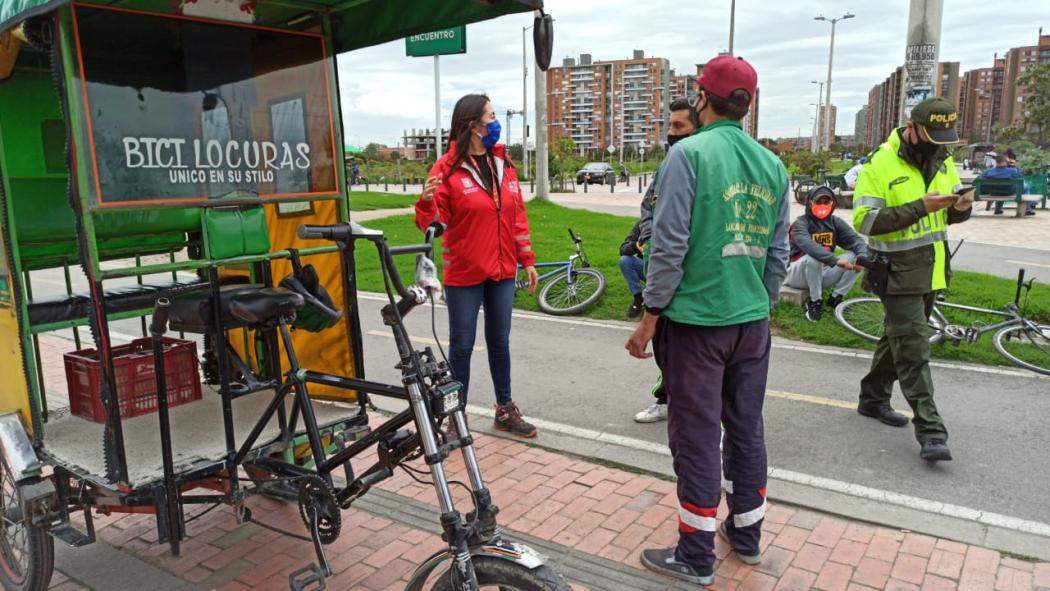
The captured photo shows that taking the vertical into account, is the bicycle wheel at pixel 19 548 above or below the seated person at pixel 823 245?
below

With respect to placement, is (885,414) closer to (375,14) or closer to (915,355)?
(915,355)

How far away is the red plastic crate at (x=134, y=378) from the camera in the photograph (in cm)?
371

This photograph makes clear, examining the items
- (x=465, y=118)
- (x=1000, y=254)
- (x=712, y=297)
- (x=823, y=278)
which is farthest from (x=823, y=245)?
(x=1000, y=254)

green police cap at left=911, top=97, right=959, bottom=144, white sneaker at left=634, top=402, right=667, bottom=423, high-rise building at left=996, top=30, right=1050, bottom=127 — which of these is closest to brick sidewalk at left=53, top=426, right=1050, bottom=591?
white sneaker at left=634, top=402, right=667, bottom=423

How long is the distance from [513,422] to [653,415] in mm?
1028

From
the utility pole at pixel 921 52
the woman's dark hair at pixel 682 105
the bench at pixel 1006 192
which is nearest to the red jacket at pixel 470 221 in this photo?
the woman's dark hair at pixel 682 105

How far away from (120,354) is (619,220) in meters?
15.3

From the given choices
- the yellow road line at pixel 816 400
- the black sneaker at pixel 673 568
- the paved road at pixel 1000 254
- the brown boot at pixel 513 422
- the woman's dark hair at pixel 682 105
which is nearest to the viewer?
the black sneaker at pixel 673 568

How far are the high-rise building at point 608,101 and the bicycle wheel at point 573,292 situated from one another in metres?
116

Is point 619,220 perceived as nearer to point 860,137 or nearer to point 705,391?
point 705,391

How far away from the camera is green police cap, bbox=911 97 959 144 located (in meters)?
4.41

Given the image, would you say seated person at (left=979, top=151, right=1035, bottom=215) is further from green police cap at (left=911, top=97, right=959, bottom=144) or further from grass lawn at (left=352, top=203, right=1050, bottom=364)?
green police cap at (left=911, top=97, right=959, bottom=144)

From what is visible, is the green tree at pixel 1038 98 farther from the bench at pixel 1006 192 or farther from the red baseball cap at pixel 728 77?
the red baseball cap at pixel 728 77

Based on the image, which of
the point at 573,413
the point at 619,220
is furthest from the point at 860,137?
the point at 573,413
